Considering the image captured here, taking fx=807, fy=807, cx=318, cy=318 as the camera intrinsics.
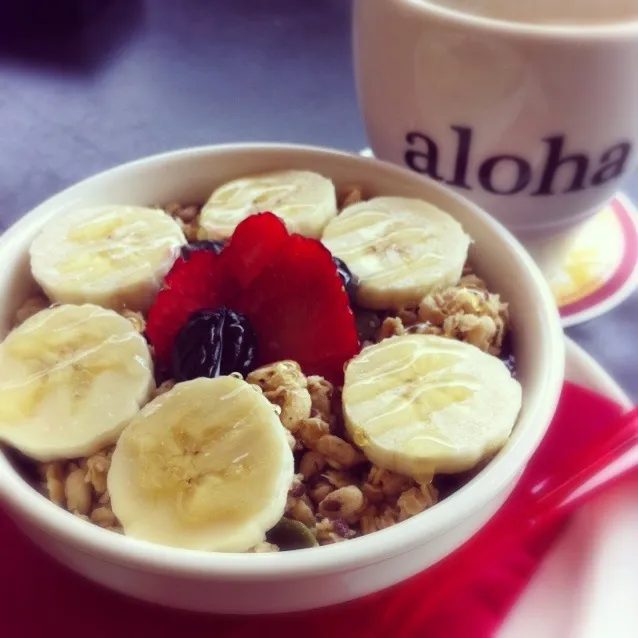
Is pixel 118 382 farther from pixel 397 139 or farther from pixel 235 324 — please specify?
pixel 397 139

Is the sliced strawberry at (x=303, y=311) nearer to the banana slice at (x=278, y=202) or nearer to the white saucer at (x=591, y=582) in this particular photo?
the banana slice at (x=278, y=202)

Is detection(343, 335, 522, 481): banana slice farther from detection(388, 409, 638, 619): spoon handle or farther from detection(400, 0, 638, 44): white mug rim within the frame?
detection(400, 0, 638, 44): white mug rim

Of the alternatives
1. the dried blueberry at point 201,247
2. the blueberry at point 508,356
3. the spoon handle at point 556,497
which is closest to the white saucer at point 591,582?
the spoon handle at point 556,497

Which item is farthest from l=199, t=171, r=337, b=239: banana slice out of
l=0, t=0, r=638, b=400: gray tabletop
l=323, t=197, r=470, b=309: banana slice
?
l=0, t=0, r=638, b=400: gray tabletop

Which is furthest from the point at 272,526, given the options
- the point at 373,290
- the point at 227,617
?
the point at 373,290

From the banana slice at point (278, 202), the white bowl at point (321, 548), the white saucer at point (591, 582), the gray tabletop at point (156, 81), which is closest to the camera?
the white bowl at point (321, 548)

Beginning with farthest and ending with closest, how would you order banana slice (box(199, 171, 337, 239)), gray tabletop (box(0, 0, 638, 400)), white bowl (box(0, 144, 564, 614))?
gray tabletop (box(0, 0, 638, 400)) < banana slice (box(199, 171, 337, 239)) < white bowl (box(0, 144, 564, 614))
